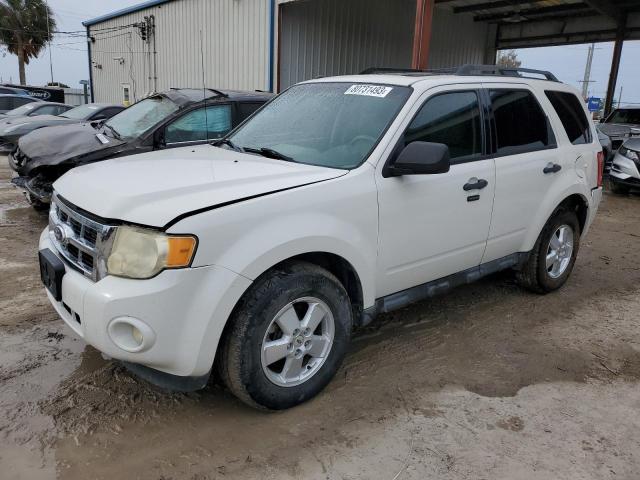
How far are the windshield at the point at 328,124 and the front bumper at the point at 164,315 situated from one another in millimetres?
1135

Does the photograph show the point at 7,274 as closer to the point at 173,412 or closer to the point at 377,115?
the point at 173,412

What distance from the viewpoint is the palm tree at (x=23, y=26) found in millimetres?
37031

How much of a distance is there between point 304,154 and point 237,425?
1.64 meters

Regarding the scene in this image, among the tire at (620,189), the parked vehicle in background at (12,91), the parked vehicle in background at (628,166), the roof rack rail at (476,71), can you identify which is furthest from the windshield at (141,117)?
the parked vehicle in background at (12,91)

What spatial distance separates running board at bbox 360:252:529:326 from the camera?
335cm

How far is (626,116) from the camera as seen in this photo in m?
13.9

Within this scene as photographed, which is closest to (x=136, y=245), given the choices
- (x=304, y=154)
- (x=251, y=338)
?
(x=251, y=338)

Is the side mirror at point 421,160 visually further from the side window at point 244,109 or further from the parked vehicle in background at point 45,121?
the parked vehicle in background at point 45,121

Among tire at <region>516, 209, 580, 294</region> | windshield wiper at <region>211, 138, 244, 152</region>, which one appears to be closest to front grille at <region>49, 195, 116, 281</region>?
windshield wiper at <region>211, 138, 244, 152</region>

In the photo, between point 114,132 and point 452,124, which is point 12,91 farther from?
point 452,124

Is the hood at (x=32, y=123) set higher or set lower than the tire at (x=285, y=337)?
higher

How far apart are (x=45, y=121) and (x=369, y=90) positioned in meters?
9.19

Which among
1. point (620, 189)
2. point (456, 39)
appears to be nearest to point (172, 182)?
point (620, 189)

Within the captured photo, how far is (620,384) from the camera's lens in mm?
3436
